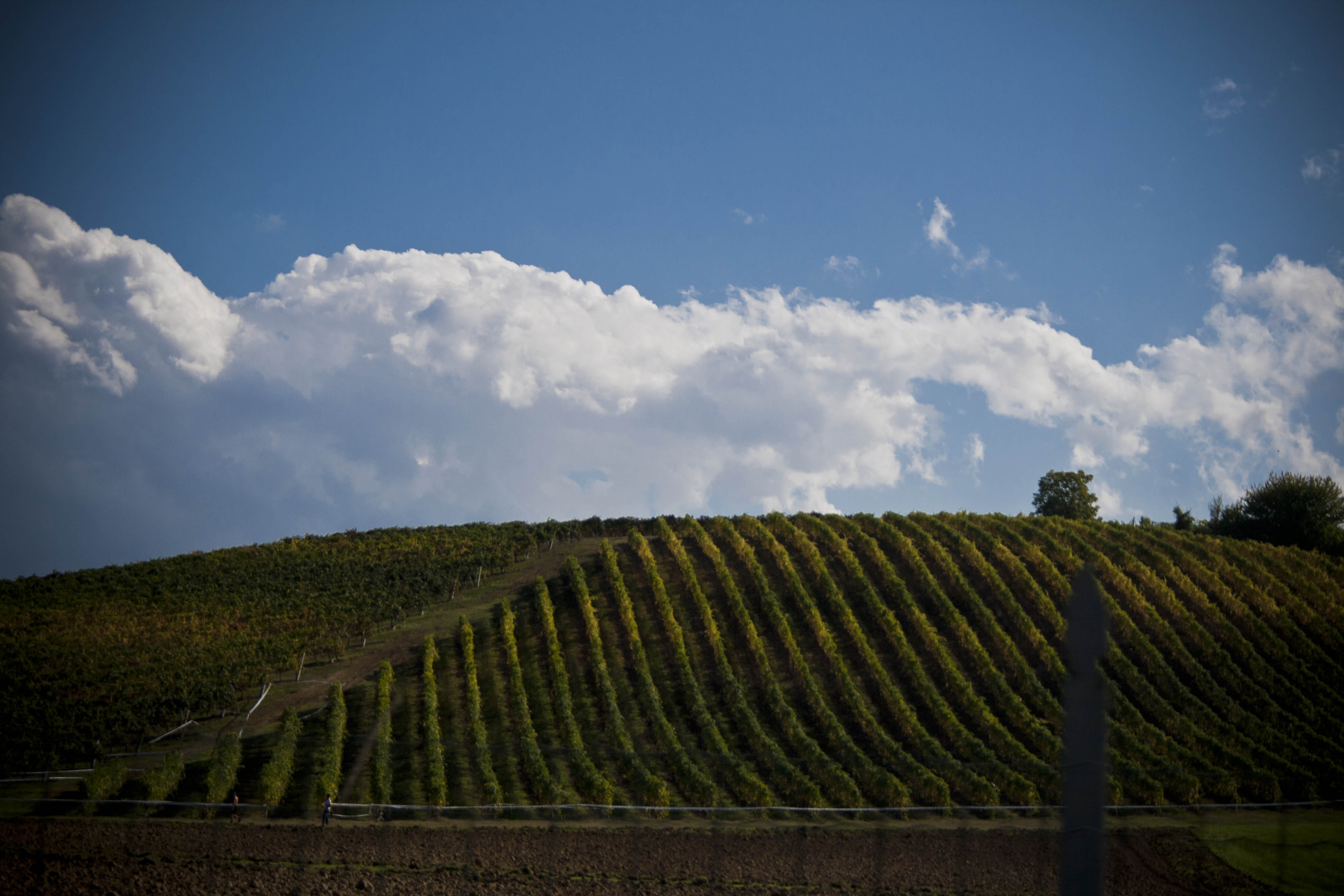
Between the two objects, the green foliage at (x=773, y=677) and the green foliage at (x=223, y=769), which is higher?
the green foliage at (x=773, y=677)

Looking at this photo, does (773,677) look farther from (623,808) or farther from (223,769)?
(223,769)

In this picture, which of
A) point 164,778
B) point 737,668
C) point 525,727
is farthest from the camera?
point 737,668

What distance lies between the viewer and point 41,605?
49.2m

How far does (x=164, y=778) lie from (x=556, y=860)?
13.8m

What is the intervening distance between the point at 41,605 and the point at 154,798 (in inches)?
1273

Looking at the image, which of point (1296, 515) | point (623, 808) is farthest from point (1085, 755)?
point (1296, 515)

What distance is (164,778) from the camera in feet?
86.0

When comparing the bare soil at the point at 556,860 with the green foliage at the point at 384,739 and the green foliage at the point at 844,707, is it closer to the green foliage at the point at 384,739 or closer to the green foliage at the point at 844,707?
the green foliage at the point at 384,739

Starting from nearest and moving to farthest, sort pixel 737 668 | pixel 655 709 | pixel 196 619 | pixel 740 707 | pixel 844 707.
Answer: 1. pixel 655 709
2. pixel 740 707
3. pixel 844 707
4. pixel 737 668
5. pixel 196 619

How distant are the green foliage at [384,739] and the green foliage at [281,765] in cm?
278

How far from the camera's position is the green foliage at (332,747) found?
87.7 feet

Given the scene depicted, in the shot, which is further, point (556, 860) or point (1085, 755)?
point (556, 860)

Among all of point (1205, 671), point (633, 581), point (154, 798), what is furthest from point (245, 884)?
point (1205, 671)

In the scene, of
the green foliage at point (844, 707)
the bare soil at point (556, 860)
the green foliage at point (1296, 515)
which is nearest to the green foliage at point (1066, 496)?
the green foliage at point (1296, 515)
